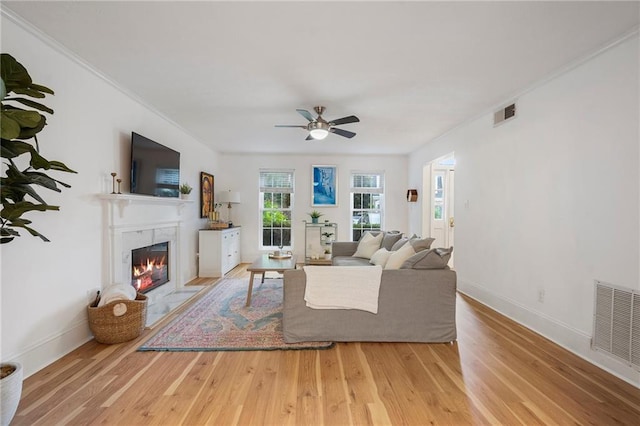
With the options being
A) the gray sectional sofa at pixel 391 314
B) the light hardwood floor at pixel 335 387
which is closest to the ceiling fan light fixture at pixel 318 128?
the gray sectional sofa at pixel 391 314

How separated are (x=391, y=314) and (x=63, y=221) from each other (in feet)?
9.58

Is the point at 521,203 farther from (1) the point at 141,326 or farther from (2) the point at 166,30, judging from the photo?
(1) the point at 141,326

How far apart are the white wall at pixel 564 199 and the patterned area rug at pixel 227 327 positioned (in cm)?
220

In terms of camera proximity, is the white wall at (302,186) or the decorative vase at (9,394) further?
the white wall at (302,186)

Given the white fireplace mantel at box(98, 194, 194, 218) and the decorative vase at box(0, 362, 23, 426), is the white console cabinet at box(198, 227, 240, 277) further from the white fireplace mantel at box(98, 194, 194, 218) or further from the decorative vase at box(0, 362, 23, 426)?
the decorative vase at box(0, 362, 23, 426)

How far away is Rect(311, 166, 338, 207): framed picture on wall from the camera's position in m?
7.07

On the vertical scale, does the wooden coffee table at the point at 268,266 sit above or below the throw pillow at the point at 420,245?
below

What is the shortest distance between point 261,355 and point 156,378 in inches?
30.6

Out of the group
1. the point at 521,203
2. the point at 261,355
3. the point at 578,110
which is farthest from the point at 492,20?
the point at 261,355

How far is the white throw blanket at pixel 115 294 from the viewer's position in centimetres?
275

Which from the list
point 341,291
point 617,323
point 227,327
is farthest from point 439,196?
point 227,327

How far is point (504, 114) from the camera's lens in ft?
11.8

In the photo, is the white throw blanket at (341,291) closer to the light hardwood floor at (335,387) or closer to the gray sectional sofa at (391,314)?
the gray sectional sofa at (391,314)

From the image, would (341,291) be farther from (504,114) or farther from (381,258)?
(504,114)
